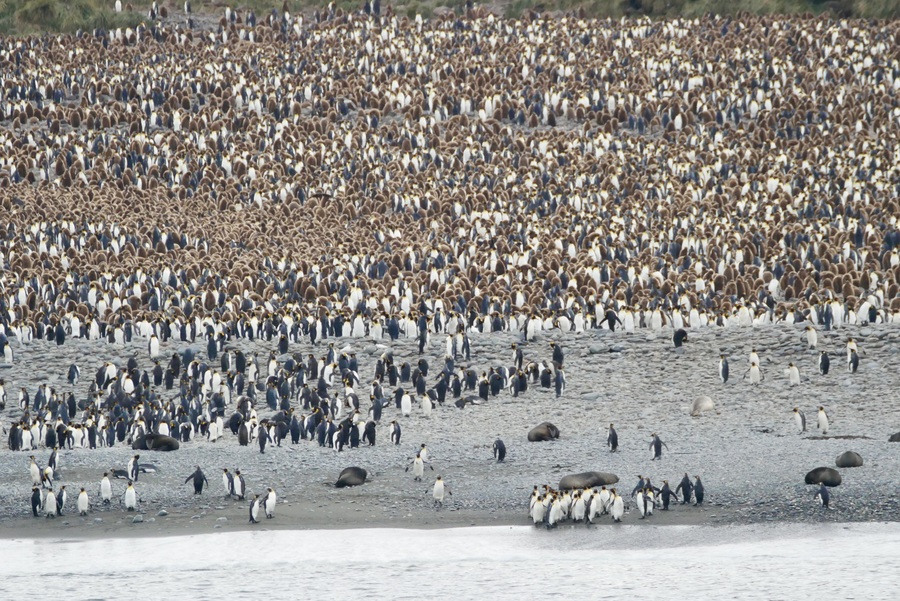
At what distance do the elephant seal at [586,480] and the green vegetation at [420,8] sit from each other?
33.9 meters

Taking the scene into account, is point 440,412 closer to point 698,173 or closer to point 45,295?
point 45,295

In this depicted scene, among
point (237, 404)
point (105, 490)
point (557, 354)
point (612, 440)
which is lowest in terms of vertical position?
point (105, 490)

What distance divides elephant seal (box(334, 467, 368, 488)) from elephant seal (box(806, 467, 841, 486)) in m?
5.39

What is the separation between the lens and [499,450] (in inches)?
665

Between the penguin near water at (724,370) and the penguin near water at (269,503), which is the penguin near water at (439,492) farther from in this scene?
the penguin near water at (724,370)

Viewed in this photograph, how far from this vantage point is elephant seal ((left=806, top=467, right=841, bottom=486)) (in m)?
15.3

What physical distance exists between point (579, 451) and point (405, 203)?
1603cm

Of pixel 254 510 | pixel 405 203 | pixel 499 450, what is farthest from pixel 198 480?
pixel 405 203

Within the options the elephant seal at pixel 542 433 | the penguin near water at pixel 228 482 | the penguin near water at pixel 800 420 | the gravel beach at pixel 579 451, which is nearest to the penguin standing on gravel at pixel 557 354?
the gravel beach at pixel 579 451

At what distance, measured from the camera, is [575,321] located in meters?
22.8

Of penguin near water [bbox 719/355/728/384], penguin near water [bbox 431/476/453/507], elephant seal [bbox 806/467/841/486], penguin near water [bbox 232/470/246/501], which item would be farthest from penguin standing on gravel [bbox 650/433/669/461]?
penguin near water [bbox 232/470/246/501]

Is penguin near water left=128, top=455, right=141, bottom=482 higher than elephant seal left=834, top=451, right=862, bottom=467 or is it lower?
higher

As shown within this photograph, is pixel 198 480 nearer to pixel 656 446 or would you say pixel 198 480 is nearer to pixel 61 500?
pixel 61 500

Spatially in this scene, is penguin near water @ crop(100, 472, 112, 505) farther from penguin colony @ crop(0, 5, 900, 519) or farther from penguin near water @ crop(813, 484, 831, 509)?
penguin near water @ crop(813, 484, 831, 509)
